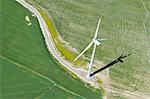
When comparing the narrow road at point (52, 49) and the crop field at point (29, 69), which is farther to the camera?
the narrow road at point (52, 49)

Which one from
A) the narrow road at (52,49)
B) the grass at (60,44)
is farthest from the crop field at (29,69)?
the grass at (60,44)

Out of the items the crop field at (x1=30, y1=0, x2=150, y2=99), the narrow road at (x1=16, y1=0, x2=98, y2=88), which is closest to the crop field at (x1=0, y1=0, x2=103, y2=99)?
the narrow road at (x1=16, y1=0, x2=98, y2=88)

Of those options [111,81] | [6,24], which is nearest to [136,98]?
[111,81]

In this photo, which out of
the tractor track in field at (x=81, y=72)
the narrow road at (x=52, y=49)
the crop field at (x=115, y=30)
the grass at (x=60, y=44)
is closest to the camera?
the tractor track in field at (x=81, y=72)

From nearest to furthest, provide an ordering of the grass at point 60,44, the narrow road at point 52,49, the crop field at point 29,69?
the crop field at point 29,69 < the narrow road at point 52,49 < the grass at point 60,44

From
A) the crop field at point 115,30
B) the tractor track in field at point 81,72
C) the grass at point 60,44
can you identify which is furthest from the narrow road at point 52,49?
the crop field at point 115,30

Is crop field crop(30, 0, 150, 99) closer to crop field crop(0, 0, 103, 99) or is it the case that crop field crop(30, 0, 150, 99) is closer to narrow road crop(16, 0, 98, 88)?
narrow road crop(16, 0, 98, 88)

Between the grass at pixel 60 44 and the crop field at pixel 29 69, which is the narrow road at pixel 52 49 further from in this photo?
the crop field at pixel 29 69
